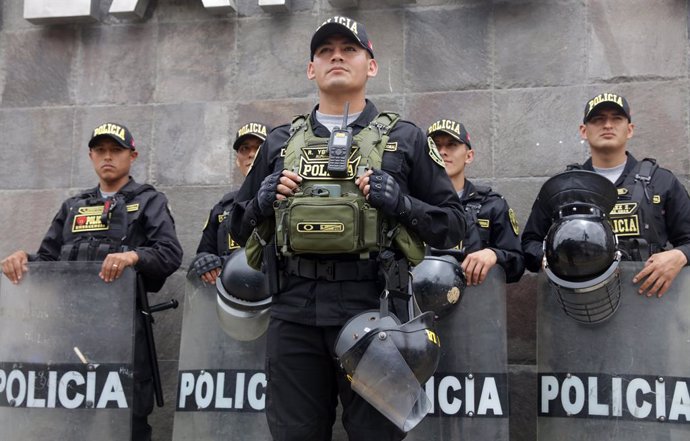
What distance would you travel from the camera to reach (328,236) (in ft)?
10.3

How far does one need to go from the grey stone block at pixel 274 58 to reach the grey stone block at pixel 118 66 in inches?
26.8

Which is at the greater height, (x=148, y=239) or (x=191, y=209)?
(x=191, y=209)

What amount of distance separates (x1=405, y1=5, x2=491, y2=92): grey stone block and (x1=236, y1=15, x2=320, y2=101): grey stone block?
27.4 inches

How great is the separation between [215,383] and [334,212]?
6.23ft

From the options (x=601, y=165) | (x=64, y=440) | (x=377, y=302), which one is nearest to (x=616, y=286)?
(x=601, y=165)

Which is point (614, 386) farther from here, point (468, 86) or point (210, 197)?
point (210, 197)

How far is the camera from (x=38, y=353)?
4.80 m

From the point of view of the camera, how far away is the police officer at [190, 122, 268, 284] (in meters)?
4.84

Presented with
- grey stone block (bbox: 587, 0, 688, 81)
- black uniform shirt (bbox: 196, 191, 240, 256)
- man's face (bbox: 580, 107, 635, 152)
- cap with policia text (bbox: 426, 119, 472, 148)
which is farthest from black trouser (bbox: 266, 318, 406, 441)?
grey stone block (bbox: 587, 0, 688, 81)

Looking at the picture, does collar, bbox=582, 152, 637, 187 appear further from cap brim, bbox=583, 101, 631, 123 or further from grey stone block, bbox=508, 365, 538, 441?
grey stone block, bbox=508, 365, 538, 441

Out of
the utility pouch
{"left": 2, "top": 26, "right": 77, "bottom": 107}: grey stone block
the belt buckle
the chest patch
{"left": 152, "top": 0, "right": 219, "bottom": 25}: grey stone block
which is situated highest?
{"left": 152, "top": 0, "right": 219, "bottom": 25}: grey stone block

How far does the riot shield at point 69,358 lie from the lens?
4.70 m

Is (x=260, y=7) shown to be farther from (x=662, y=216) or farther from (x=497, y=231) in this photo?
(x=662, y=216)

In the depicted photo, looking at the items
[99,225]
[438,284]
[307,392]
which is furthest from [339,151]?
[99,225]
